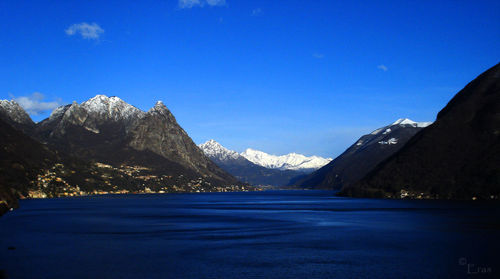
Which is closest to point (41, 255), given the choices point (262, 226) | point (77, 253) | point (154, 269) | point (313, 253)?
point (77, 253)

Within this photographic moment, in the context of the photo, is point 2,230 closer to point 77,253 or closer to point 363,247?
point 77,253

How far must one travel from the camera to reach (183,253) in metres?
85.2

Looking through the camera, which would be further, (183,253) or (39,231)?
(39,231)

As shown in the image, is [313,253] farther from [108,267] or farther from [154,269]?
[108,267]

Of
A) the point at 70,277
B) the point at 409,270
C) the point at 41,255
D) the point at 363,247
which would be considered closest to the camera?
the point at 70,277

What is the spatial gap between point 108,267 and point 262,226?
7186 cm

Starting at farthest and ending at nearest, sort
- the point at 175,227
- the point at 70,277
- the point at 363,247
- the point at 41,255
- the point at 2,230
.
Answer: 1. the point at 175,227
2. the point at 2,230
3. the point at 363,247
4. the point at 41,255
5. the point at 70,277

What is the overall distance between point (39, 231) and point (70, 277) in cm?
6089

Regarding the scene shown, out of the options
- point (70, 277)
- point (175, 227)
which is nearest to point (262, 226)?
point (175, 227)

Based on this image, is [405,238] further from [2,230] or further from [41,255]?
[2,230]

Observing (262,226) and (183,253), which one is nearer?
(183,253)

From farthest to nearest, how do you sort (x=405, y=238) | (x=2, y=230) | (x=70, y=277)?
(x=2, y=230) < (x=405, y=238) < (x=70, y=277)

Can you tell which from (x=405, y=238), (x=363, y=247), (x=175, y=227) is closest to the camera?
(x=363, y=247)

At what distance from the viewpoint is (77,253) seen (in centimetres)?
8412
